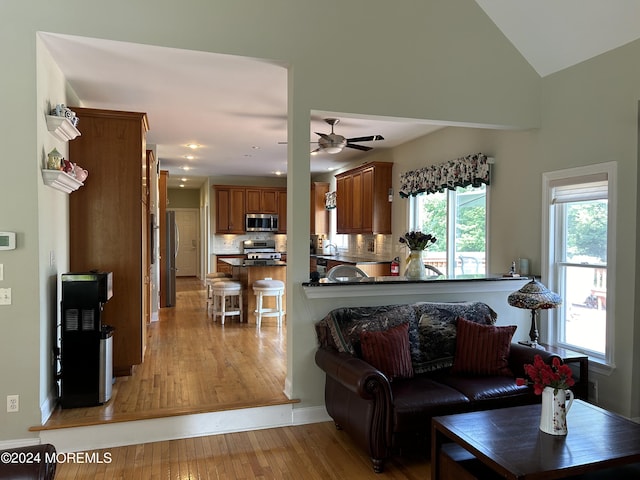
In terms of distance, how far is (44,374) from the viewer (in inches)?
124

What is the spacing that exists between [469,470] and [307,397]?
1543 mm

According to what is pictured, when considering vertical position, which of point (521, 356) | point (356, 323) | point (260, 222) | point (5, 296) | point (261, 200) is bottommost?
point (521, 356)

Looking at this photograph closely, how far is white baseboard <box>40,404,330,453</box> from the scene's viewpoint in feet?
10.0

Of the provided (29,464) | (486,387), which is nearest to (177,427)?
(29,464)

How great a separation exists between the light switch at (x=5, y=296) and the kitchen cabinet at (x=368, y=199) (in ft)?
16.8

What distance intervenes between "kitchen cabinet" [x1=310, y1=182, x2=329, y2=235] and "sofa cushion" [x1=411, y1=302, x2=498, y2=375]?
20.5ft

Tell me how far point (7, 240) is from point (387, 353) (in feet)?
8.56

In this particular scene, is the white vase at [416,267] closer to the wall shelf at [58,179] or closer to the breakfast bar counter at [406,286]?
the breakfast bar counter at [406,286]

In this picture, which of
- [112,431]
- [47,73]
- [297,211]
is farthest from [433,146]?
[112,431]

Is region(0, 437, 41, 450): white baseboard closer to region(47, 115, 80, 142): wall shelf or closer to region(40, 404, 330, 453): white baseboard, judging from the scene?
region(40, 404, 330, 453): white baseboard

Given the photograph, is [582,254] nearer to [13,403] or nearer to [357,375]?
[357,375]

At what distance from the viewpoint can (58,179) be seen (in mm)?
3160

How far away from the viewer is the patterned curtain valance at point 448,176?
197 inches

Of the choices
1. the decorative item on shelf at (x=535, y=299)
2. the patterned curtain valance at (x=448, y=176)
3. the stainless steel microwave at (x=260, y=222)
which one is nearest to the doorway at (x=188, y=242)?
the stainless steel microwave at (x=260, y=222)
